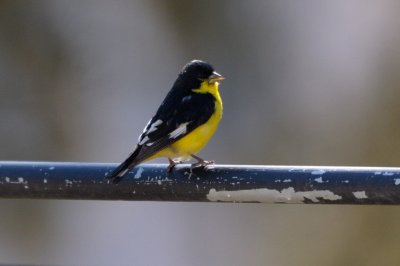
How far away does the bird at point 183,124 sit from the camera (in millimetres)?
3953

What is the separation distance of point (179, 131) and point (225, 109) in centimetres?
299

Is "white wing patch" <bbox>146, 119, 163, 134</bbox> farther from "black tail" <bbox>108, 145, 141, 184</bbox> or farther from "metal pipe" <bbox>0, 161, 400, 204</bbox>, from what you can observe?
"metal pipe" <bbox>0, 161, 400, 204</bbox>

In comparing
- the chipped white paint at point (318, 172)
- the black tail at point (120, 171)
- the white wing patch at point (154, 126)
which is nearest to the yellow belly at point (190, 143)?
the white wing patch at point (154, 126)

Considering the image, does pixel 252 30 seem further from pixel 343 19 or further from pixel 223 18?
pixel 343 19

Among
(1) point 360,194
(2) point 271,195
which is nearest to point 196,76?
(2) point 271,195

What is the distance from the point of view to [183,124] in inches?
163

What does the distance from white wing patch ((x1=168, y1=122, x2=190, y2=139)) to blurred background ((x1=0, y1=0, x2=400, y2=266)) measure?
2.85 metres

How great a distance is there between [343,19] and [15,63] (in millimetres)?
2708

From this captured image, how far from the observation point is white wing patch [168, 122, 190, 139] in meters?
4.05

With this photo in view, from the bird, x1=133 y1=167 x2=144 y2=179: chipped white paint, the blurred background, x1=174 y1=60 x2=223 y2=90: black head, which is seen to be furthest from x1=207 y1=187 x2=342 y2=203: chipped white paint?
the blurred background

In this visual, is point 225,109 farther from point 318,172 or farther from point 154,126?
point 318,172

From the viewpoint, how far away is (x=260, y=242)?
6926 millimetres

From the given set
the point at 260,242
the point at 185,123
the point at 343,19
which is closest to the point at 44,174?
the point at 185,123

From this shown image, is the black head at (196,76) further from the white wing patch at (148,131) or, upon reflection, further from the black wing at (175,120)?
the white wing patch at (148,131)
